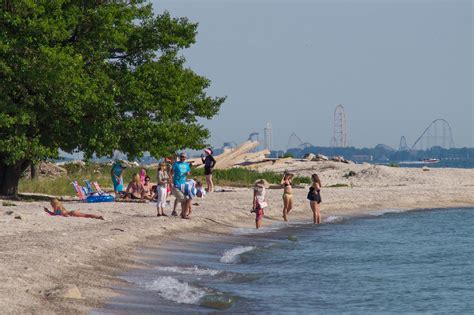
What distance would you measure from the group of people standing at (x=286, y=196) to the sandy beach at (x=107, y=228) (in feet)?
2.85

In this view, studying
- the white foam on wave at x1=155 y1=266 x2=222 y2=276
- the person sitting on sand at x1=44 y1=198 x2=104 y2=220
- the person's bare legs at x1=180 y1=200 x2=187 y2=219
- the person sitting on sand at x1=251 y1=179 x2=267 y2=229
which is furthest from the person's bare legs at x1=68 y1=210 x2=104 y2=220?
the white foam on wave at x1=155 y1=266 x2=222 y2=276

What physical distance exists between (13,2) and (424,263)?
1344 cm

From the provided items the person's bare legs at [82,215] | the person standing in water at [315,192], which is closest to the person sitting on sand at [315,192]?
the person standing in water at [315,192]

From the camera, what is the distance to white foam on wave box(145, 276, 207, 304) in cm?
1387

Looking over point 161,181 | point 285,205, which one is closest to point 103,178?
point 285,205

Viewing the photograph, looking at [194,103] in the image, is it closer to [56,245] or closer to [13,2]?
[13,2]

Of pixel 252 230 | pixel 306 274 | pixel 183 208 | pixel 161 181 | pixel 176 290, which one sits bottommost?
pixel 306 274

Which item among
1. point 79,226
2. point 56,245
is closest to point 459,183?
point 79,226

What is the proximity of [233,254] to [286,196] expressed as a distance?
8.77 metres

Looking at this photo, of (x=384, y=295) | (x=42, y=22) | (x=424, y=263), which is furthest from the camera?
(x=42, y=22)

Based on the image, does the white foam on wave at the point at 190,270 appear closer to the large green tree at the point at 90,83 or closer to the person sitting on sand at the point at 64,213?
the person sitting on sand at the point at 64,213

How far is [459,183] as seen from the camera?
51.3 m

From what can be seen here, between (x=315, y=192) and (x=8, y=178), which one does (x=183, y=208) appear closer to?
(x=315, y=192)

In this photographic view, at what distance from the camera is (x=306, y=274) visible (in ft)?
62.0
